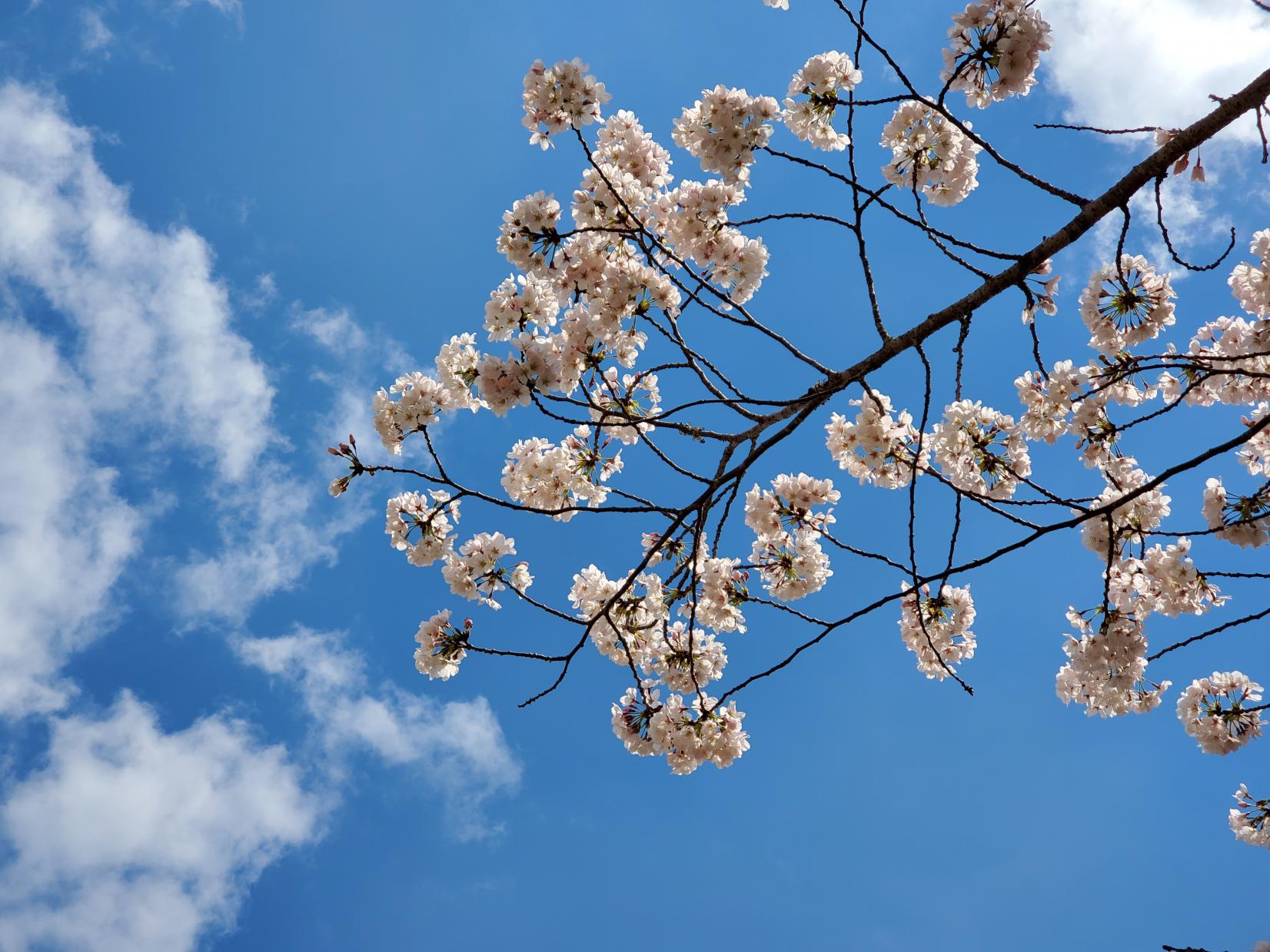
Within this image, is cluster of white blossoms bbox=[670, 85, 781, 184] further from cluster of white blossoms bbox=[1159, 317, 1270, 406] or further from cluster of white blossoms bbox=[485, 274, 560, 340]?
cluster of white blossoms bbox=[1159, 317, 1270, 406]

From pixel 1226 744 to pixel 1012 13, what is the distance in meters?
4.82

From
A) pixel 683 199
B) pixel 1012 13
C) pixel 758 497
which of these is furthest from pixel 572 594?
pixel 1012 13

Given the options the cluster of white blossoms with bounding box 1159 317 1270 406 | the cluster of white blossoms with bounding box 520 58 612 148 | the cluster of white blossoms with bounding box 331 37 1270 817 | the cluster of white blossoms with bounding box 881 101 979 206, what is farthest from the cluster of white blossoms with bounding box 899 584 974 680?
the cluster of white blossoms with bounding box 520 58 612 148

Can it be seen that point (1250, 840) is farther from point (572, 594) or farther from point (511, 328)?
point (511, 328)

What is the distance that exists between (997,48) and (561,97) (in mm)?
2309

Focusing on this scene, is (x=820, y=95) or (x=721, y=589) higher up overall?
(x=820, y=95)

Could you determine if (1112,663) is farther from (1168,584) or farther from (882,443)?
(882,443)

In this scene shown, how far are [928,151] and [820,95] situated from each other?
907 millimetres

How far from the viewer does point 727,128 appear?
4.85 metres

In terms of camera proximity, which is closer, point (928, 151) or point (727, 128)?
point (727, 128)

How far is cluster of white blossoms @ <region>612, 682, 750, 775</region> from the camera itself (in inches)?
204

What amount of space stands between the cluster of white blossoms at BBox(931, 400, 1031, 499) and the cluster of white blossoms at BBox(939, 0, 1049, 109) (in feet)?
5.98

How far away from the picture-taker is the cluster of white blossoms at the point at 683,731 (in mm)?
5172

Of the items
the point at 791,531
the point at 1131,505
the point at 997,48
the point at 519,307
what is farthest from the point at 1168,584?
the point at 519,307
